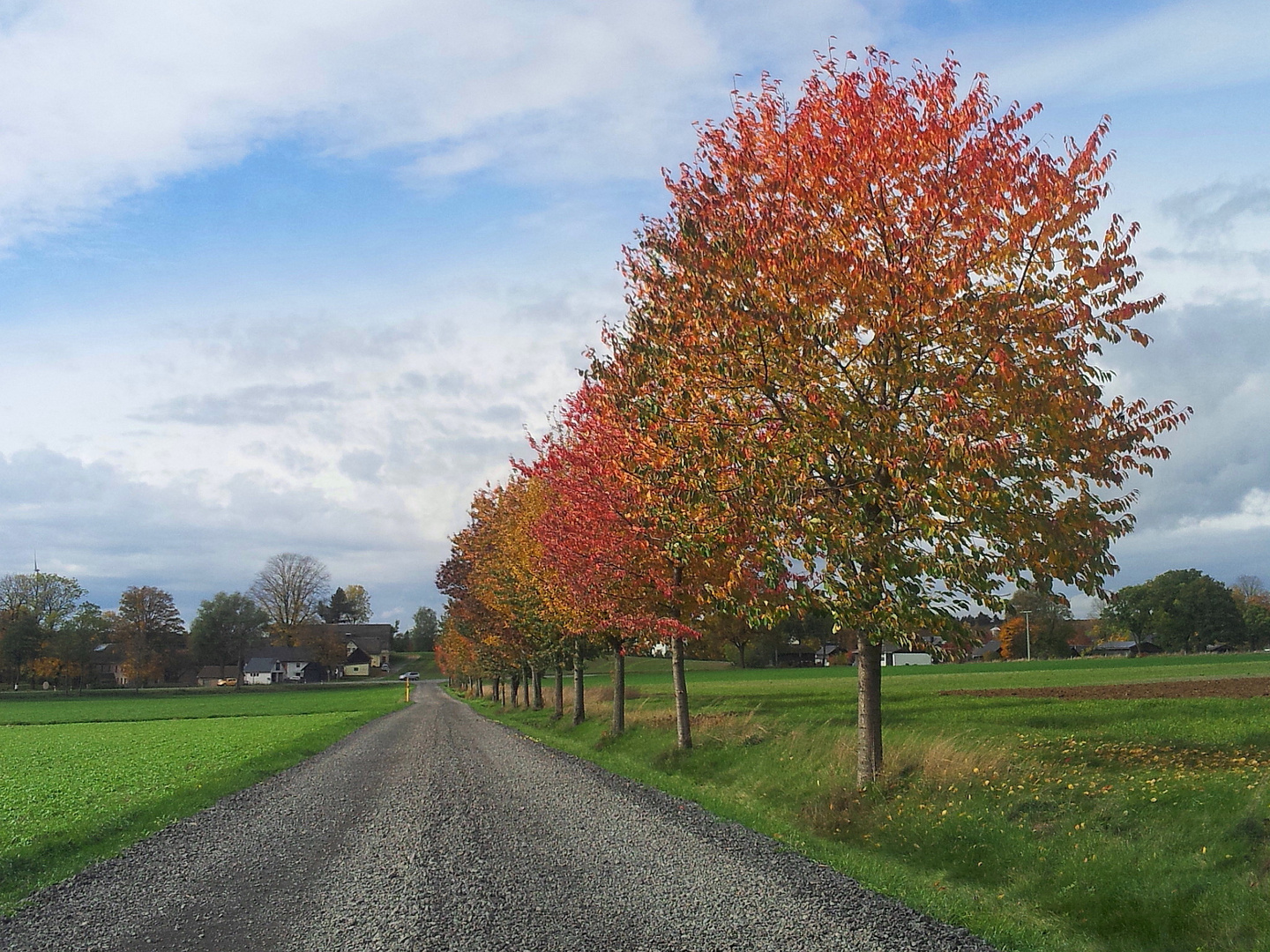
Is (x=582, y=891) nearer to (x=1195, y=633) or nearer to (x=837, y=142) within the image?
(x=837, y=142)

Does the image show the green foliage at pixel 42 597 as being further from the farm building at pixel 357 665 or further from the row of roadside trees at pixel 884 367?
the row of roadside trees at pixel 884 367

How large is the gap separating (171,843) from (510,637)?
115ft

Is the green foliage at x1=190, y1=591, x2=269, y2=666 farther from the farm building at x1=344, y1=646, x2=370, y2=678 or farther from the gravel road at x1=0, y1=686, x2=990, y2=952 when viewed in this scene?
the gravel road at x1=0, y1=686, x2=990, y2=952

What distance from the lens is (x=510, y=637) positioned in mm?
49156

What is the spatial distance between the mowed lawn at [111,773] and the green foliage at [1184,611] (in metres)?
96.5

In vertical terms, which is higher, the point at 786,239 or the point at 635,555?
the point at 786,239

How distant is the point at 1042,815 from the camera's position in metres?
11.5

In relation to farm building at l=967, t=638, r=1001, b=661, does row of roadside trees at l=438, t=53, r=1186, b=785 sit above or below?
above

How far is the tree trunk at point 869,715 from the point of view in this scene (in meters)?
14.3

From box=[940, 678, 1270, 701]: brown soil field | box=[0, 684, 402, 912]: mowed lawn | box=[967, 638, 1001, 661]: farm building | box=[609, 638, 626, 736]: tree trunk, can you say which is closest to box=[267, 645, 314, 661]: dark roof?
box=[0, 684, 402, 912]: mowed lawn

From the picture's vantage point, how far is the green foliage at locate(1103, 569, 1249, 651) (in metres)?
116

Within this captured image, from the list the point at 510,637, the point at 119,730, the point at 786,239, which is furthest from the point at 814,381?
the point at 119,730

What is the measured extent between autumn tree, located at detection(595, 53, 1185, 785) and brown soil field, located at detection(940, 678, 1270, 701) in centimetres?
2032

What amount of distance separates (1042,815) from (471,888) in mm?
6834
